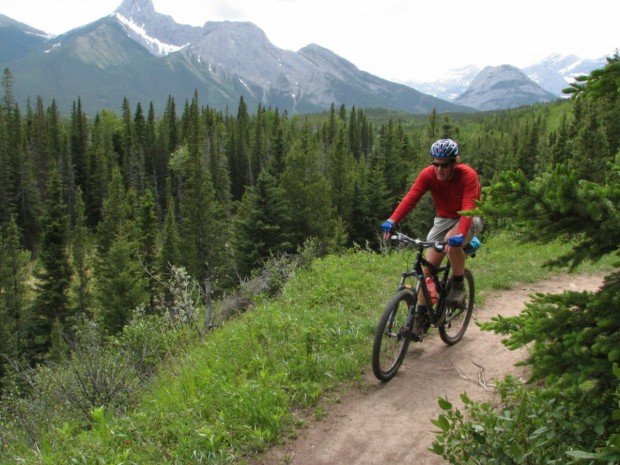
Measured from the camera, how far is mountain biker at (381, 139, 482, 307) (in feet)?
18.5

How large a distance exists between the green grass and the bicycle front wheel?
0.97 ft

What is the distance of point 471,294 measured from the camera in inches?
291

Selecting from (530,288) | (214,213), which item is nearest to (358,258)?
(530,288)

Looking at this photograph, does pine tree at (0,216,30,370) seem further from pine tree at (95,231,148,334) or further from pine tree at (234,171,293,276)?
pine tree at (234,171,293,276)

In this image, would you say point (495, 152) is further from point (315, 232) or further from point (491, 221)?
point (491, 221)

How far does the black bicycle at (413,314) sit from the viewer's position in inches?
220

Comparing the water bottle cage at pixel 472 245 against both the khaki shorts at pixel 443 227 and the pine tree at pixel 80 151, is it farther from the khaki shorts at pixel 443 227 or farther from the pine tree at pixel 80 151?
the pine tree at pixel 80 151

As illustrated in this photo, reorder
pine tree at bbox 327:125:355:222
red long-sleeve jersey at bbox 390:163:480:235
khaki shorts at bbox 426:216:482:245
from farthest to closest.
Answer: pine tree at bbox 327:125:355:222 → khaki shorts at bbox 426:216:482:245 → red long-sleeve jersey at bbox 390:163:480:235

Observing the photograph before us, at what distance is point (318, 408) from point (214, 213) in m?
43.4

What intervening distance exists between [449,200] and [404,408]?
8.98ft

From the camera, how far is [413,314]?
5.88 meters

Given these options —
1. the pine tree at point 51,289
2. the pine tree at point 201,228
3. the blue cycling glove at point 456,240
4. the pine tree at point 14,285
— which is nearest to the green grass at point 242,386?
the blue cycling glove at point 456,240

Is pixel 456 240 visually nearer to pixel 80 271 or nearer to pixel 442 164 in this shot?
pixel 442 164

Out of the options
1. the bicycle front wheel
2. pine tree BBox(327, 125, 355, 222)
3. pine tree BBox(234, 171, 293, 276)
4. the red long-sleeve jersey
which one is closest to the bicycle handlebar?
the red long-sleeve jersey
